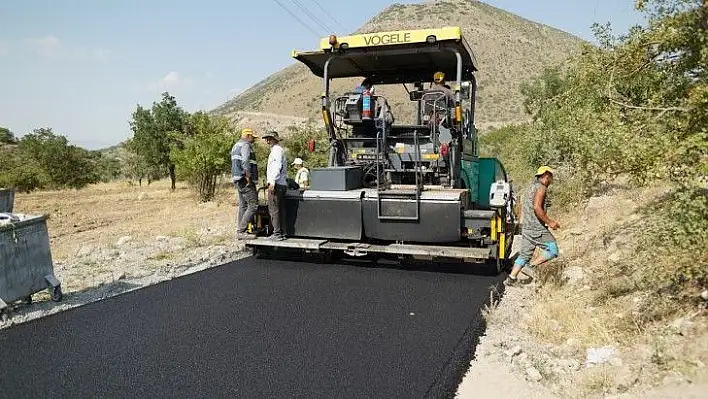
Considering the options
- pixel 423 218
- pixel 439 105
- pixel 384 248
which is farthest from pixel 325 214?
pixel 439 105

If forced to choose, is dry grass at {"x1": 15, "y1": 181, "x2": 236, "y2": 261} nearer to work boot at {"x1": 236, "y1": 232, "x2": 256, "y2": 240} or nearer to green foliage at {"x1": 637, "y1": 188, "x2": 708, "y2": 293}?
work boot at {"x1": 236, "y1": 232, "x2": 256, "y2": 240}

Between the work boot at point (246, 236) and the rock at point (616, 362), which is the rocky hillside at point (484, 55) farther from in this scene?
the rock at point (616, 362)

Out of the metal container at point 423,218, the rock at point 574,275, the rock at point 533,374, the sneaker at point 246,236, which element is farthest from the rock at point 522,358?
the sneaker at point 246,236

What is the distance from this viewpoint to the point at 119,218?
16.1 metres

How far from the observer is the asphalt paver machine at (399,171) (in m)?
6.12

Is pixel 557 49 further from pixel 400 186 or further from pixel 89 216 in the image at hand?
pixel 400 186

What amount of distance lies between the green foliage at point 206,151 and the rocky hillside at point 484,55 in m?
25.0

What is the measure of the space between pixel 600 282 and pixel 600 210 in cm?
396

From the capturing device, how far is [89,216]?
17219 mm

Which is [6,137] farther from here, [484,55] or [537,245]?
[537,245]

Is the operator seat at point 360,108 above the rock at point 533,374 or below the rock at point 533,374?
above

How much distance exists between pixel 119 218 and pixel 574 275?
13682 mm

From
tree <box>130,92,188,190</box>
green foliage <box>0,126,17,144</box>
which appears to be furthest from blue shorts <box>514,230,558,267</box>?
green foliage <box>0,126,17,144</box>

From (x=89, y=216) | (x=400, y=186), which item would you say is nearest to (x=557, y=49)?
(x=89, y=216)
